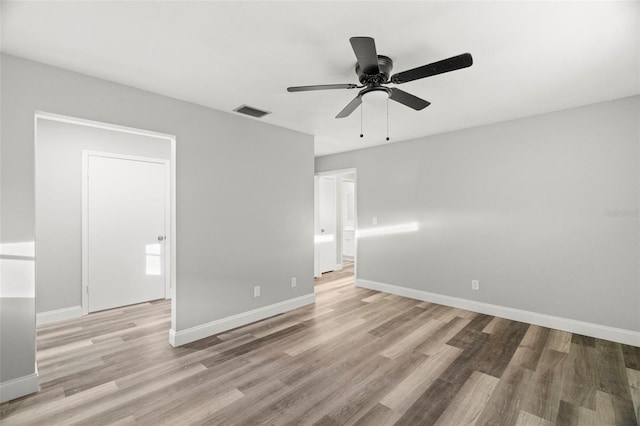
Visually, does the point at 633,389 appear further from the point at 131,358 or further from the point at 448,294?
the point at 131,358

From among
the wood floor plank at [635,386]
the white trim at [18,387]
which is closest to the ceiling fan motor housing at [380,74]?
the wood floor plank at [635,386]

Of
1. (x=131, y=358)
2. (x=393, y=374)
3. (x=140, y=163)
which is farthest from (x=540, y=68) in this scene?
(x=140, y=163)

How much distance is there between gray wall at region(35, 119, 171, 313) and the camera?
3.42m

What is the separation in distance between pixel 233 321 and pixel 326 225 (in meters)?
3.38

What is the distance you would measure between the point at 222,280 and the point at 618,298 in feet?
13.8

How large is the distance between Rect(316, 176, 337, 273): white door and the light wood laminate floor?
2.74 metres

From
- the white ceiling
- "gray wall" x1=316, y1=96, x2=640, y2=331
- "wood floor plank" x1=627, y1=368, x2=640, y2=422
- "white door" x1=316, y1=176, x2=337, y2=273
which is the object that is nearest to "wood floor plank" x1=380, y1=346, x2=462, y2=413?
"wood floor plank" x1=627, y1=368, x2=640, y2=422

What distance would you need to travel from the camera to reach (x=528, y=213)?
11.6 feet

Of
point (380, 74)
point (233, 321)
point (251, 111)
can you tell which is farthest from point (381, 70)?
point (233, 321)

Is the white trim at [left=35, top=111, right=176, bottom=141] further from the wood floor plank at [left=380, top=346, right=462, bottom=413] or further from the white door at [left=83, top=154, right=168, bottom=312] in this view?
the wood floor plank at [left=380, top=346, right=462, bottom=413]

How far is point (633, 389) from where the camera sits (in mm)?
2209

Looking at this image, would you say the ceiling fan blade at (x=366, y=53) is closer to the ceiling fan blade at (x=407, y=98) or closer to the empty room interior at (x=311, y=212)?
the empty room interior at (x=311, y=212)

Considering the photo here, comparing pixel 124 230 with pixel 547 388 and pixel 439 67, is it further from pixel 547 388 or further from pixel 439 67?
pixel 547 388

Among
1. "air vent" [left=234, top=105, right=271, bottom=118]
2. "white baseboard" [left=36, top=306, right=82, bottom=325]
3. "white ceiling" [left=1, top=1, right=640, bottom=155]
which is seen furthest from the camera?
"white baseboard" [left=36, top=306, right=82, bottom=325]
